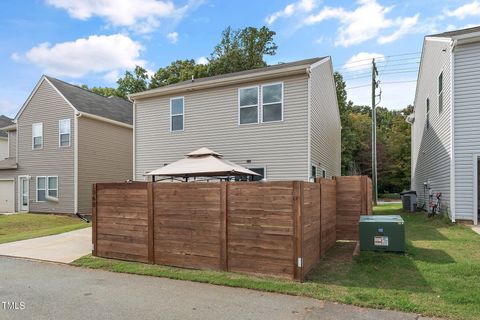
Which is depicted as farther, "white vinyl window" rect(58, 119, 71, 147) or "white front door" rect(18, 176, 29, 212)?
"white front door" rect(18, 176, 29, 212)

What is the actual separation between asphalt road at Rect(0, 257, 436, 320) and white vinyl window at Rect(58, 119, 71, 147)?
45.0ft

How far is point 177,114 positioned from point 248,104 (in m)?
3.32

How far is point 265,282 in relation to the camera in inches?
218

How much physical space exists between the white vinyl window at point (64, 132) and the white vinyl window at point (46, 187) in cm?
191

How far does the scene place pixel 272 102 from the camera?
1287 cm

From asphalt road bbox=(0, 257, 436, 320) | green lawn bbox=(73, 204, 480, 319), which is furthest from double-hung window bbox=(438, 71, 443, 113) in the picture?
asphalt road bbox=(0, 257, 436, 320)

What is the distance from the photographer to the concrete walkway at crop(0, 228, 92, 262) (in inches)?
320

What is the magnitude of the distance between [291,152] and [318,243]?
19.0ft

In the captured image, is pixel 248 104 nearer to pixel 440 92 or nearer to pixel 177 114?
pixel 177 114

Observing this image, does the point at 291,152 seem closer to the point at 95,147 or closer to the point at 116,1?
the point at 116,1

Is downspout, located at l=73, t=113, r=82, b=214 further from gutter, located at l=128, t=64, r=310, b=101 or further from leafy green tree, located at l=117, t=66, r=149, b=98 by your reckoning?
leafy green tree, located at l=117, t=66, r=149, b=98

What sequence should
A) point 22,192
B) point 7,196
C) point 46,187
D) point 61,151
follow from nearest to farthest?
point 61,151 → point 46,187 → point 22,192 → point 7,196

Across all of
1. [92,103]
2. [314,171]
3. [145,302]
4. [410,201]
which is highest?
[92,103]

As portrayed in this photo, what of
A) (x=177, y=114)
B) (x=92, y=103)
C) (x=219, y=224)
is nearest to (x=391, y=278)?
(x=219, y=224)
